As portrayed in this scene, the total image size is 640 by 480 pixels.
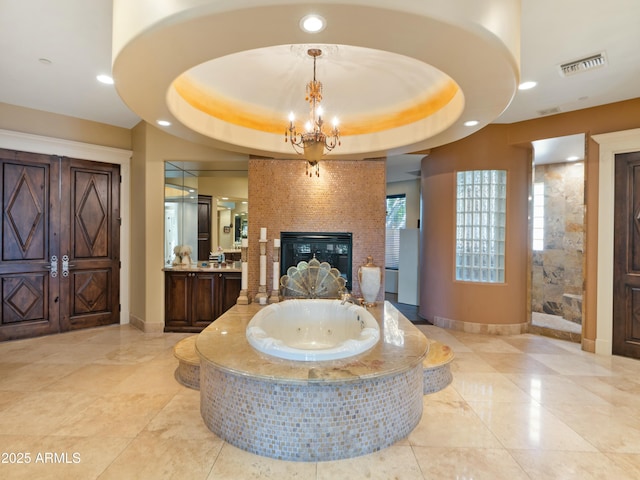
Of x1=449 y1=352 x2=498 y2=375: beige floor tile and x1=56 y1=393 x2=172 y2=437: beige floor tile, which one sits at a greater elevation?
x1=56 y1=393 x2=172 y2=437: beige floor tile

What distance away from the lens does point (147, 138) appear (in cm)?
479

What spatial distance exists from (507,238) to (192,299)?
4619 millimetres

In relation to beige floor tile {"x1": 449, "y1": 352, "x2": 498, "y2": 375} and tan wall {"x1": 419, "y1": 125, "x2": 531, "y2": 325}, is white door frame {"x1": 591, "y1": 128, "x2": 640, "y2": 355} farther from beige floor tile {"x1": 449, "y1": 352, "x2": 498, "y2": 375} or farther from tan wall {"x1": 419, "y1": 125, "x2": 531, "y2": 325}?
beige floor tile {"x1": 449, "y1": 352, "x2": 498, "y2": 375}

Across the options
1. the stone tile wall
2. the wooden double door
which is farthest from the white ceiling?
the stone tile wall

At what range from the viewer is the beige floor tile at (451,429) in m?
2.21

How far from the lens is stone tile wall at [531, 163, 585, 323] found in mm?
5652

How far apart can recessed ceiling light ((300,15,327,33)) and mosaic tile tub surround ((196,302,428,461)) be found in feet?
6.62

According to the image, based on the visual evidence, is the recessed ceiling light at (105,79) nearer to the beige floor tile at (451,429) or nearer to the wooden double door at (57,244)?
the wooden double door at (57,244)

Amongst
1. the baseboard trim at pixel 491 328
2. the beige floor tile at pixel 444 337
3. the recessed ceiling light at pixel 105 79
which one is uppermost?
the recessed ceiling light at pixel 105 79

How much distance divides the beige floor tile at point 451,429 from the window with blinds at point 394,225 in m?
5.13

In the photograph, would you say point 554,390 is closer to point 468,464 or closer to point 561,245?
point 468,464

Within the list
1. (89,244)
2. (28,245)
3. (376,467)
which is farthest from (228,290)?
(376,467)

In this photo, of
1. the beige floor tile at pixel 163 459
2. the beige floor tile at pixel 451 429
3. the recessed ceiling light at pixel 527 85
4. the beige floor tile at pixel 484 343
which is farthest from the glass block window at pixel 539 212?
the beige floor tile at pixel 163 459

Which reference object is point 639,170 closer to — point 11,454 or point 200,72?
point 200,72
